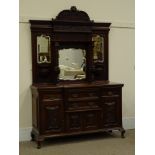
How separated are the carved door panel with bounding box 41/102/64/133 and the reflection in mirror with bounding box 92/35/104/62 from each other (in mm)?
1147

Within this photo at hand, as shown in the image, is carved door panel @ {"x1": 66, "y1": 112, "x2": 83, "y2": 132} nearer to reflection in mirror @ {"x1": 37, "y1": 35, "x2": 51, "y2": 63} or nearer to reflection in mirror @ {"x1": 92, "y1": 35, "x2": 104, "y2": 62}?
reflection in mirror @ {"x1": 37, "y1": 35, "x2": 51, "y2": 63}

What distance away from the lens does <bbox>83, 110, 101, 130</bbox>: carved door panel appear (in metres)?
4.24

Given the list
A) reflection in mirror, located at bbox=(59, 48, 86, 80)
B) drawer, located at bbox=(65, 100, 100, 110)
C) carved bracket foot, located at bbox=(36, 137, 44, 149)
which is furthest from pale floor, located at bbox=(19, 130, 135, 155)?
reflection in mirror, located at bbox=(59, 48, 86, 80)

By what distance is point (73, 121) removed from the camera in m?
4.16

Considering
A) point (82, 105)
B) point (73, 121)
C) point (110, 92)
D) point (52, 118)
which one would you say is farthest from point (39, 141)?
point (110, 92)

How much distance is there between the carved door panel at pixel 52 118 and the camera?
4.02m

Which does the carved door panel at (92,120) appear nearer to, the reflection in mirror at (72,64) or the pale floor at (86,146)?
Answer: the pale floor at (86,146)

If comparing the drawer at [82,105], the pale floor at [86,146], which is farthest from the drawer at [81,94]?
the pale floor at [86,146]

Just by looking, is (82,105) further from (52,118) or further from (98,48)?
(98,48)

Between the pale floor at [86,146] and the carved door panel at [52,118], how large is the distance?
263mm

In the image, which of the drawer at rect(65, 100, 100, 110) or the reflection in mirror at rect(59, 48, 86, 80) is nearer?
the drawer at rect(65, 100, 100, 110)
